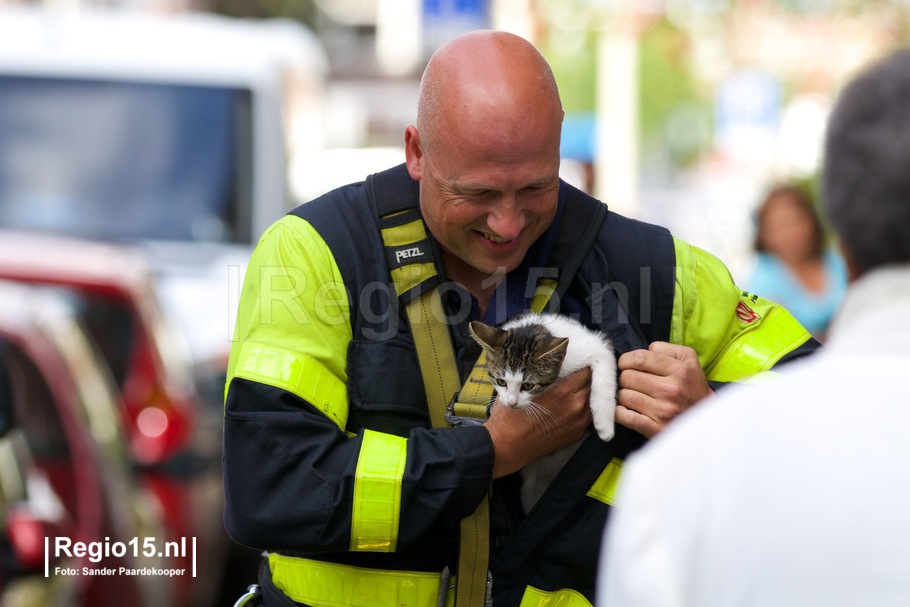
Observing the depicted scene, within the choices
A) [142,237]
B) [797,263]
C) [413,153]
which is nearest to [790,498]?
[413,153]

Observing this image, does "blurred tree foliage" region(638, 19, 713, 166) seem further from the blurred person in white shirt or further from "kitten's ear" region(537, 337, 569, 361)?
the blurred person in white shirt

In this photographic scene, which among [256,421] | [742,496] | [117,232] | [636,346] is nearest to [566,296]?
[636,346]

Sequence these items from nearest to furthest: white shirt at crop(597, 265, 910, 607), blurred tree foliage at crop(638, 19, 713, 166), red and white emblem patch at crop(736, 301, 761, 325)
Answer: white shirt at crop(597, 265, 910, 607)
red and white emblem patch at crop(736, 301, 761, 325)
blurred tree foliage at crop(638, 19, 713, 166)

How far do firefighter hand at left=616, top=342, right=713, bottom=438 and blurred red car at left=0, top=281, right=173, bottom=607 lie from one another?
8.21 feet

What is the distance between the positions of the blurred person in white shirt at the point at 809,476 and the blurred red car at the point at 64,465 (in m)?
3.36

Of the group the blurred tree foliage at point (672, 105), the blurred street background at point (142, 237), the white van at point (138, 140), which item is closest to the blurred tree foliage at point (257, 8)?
the blurred tree foliage at point (672, 105)

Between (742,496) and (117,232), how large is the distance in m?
7.90

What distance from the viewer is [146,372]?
18.6 feet

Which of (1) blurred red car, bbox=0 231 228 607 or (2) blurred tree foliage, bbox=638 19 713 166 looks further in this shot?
(2) blurred tree foliage, bbox=638 19 713 166

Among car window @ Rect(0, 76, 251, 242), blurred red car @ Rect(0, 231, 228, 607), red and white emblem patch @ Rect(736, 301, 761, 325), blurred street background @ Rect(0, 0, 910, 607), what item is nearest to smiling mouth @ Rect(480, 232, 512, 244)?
red and white emblem patch @ Rect(736, 301, 761, 325)

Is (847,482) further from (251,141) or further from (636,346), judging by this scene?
(251,141)

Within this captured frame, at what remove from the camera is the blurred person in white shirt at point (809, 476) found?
1489 mm

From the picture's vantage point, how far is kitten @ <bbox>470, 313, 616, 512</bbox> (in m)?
2.94

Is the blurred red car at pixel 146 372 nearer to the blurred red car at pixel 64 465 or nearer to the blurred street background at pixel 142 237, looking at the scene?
Answer: the blurred street background at pixel 142 237
